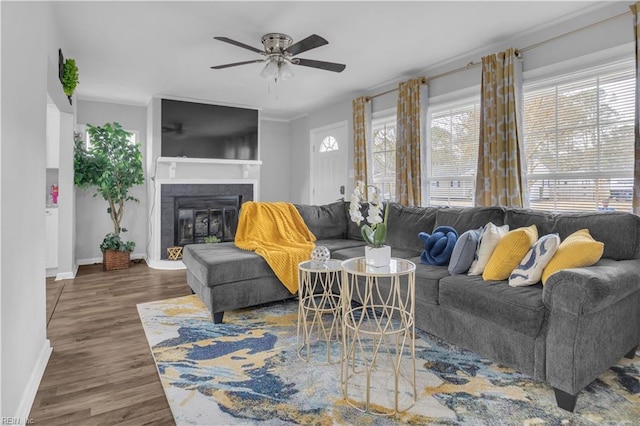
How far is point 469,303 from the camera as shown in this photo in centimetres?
231

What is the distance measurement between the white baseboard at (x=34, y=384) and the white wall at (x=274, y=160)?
16.3 ft

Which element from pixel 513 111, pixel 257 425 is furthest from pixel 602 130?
pixel 257 425

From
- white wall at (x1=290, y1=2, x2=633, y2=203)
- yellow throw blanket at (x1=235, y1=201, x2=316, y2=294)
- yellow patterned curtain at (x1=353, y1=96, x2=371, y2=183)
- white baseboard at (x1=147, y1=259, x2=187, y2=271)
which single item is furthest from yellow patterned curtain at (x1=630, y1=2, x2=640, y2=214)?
white baseboard at (x1=147, y1=259, x2=187, y2=271)

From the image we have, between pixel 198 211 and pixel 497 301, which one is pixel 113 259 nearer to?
pixel 198 211

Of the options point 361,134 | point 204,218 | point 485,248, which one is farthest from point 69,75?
point 485,248

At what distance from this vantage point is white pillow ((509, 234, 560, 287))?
2.20 m

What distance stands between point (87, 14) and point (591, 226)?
398 centimetres

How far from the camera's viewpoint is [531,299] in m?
2.03

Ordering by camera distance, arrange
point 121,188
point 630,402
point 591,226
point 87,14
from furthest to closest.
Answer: point 121,188, point 87,14, point 591,226, point 630,402

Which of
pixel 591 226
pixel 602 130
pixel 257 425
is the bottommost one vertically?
pixel 257 425

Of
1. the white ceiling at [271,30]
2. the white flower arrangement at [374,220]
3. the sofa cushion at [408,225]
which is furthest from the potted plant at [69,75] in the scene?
the sofa cushion at [408,225]

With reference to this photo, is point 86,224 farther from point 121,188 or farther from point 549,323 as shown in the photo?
point 549,323

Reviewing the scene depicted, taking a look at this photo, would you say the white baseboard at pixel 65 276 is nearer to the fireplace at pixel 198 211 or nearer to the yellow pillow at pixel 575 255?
the fireplace at pixel 198 211

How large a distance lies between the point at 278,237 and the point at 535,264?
234 centimetres
